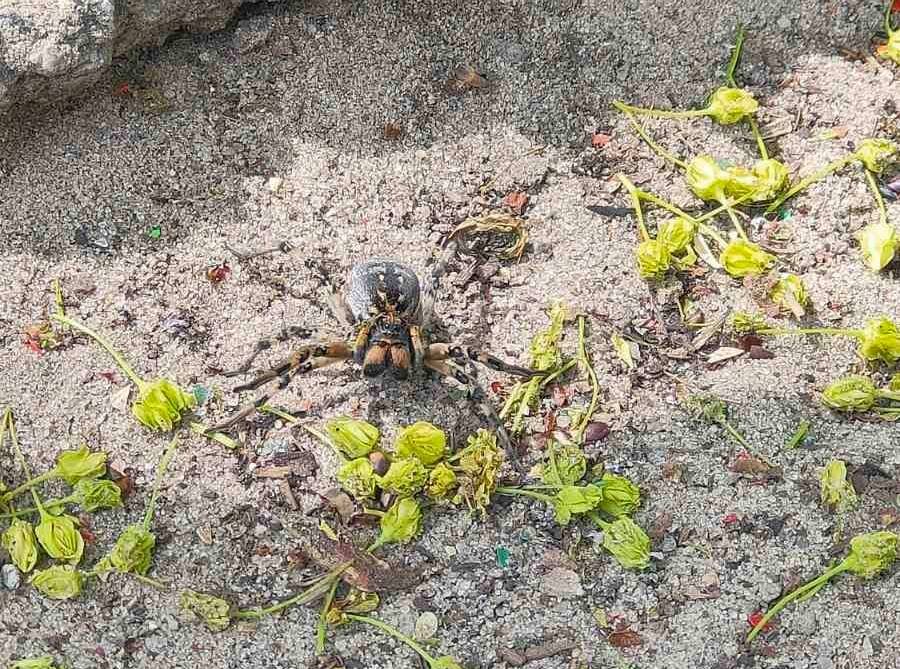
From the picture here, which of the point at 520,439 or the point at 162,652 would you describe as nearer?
Answer: the point at 162,652

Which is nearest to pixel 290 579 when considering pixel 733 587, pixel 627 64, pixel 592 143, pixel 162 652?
pixel 162 652

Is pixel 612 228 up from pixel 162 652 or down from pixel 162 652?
up

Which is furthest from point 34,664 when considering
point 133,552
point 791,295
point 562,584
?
point 791,295

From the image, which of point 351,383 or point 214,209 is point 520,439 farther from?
point 214,209

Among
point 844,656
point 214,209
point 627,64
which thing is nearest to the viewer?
point 844,656

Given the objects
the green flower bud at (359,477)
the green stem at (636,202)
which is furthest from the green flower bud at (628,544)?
the green stem at (636,202)

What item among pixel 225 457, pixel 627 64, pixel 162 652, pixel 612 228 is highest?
pixel 627 64
